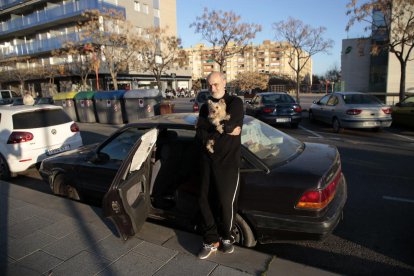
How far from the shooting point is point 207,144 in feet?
9.24

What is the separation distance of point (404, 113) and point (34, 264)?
12.1m

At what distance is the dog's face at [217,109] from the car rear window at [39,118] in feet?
17.3

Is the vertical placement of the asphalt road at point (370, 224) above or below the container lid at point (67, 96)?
below

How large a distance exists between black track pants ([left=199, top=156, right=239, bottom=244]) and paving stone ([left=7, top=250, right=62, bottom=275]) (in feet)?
4.86

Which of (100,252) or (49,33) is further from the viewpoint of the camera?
(49,33)

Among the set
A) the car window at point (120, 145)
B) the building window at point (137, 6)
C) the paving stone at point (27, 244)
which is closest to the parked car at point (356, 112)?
the car window at point (120, 145)

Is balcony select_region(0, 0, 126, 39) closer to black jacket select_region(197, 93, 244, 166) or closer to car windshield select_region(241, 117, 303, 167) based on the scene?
car windshield select_region(241, 117, 303, 167)

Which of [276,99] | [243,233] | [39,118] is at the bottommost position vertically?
[243,233]

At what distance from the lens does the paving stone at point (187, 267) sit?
276 centimetres

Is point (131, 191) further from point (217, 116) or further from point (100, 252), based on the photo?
point (217, 116)

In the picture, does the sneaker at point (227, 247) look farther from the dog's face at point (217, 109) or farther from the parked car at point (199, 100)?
the parked car at point (199, 100)

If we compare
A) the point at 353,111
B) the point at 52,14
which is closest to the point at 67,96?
the point at 353,111

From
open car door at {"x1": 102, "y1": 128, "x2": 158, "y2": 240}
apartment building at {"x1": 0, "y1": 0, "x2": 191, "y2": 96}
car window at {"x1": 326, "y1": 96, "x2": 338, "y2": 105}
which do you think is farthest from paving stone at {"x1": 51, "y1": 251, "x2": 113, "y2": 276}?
apartment building at {"x1": 0, "y1": 0, "x2": 191, "y2": 96}

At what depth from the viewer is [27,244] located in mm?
3389
